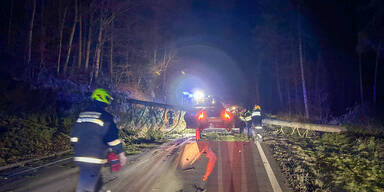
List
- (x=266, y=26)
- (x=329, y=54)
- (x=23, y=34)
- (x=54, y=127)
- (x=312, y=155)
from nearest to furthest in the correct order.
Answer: (x=312, y=155), (x=54, y=127), (x=23, y=34), (x=329, y=54), (x=266, y=26)

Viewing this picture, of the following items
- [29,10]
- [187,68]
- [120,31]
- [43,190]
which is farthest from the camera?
[187,68]

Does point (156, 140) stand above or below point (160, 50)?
below

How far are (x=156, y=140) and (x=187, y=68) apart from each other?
33659mm

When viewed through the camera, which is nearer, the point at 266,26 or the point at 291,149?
the point at 291,149

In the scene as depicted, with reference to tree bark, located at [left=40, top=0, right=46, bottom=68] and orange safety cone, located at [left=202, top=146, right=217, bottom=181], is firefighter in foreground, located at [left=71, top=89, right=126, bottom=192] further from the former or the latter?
→ tree bark, located at [left=40, top=0, right=46, bottom=68]

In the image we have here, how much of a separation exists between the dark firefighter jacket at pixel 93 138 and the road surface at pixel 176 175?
43.4 inches

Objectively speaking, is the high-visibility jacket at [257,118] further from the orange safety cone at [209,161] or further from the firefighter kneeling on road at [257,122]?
the orange safety cone at [209,161]

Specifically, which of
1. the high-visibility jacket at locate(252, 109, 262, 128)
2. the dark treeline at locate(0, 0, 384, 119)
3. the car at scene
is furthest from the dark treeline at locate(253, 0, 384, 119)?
the car at scene

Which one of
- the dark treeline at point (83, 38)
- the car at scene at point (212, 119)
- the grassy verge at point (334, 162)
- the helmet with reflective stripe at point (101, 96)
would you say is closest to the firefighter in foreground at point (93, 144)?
the helmet with reflective stripe at point (101, 96)

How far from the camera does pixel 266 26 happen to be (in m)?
37.9

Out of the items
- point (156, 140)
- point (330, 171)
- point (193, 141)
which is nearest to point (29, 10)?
point (156, 140)

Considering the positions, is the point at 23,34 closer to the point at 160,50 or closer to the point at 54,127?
the point at 54,127

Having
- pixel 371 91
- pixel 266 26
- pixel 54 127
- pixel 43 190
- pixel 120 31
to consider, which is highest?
pixel 266 26

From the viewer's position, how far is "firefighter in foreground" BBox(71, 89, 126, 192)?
4.02m
